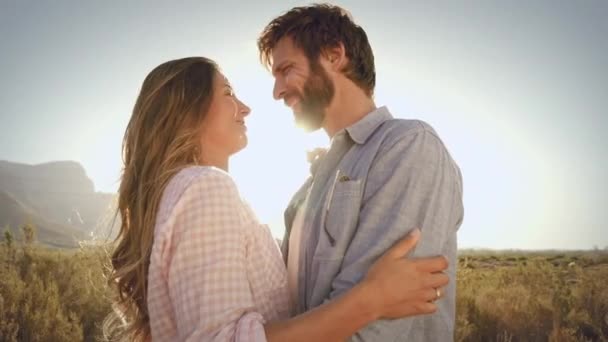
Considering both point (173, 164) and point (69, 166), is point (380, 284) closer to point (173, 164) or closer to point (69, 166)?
point (173, 164)

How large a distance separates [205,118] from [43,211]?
98.9 meters

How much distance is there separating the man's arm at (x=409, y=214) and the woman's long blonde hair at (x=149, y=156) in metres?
0.84

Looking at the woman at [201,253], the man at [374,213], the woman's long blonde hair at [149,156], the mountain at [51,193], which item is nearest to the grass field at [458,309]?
the woman's long blonde hair at [149,156]

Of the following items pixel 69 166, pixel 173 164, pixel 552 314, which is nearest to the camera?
pixel 173 164

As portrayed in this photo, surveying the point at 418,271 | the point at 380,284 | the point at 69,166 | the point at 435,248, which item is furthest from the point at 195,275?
the point at 69,166

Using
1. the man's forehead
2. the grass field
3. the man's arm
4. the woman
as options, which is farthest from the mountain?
the man's arm

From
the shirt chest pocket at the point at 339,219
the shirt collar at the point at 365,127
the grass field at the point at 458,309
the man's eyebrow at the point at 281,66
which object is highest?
the man's eyebrow at the point at 281,66

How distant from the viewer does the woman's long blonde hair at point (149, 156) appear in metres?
2.12

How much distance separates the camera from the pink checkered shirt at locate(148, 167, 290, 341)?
1.66 m

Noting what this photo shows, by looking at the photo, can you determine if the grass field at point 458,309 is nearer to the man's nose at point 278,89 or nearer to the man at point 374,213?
the man's nose at point 278,89

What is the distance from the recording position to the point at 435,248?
2.00m

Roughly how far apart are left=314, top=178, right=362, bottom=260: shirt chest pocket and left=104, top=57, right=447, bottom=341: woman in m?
0.22

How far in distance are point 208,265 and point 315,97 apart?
176cm

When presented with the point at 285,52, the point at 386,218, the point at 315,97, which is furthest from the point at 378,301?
the point at 285,52
